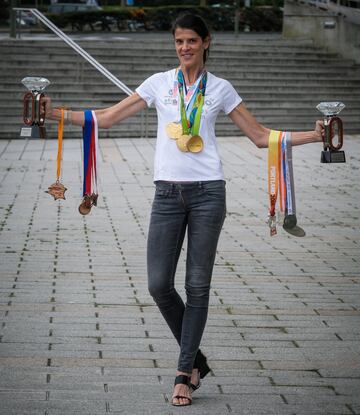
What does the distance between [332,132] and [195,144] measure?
0.69m

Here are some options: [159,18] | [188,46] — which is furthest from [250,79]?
[159,18]

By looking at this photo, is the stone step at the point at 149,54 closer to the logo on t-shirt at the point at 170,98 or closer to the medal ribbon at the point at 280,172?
the medal ribbon at the point at 280,172

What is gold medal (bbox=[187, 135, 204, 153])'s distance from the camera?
518 cm

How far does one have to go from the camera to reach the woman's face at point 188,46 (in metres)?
5.25

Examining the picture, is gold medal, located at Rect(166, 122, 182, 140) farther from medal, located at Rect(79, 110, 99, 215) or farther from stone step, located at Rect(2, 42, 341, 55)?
stone step, located at Rect(2, 42, 341, 55)

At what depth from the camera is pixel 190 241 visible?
529 cm

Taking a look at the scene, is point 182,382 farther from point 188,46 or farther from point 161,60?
point 161,60

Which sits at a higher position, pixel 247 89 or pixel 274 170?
pixel 274 170

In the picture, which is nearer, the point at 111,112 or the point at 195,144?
the point at 195,144

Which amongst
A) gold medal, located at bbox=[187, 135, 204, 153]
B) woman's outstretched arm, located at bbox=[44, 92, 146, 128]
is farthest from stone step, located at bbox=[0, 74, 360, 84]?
gold medal, located at bbox=[187, 135, 204, 153]

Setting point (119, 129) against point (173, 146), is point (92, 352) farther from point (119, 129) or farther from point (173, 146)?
point (119, 129)

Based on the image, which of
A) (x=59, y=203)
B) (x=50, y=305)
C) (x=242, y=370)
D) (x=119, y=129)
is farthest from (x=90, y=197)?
(x=119, y=129)

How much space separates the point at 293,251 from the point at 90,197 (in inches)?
168

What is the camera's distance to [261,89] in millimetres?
23922
